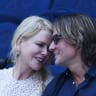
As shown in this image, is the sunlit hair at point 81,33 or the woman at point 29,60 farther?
the woman at point 29,60

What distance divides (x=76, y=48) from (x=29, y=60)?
0.32 meters

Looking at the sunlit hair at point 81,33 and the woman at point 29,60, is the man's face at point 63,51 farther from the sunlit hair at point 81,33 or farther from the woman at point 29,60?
the woman at point 29,60

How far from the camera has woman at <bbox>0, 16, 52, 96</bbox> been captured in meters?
1.63

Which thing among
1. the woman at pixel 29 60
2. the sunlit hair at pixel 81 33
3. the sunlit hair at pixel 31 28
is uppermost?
the sunlit hair at pixel 81 33

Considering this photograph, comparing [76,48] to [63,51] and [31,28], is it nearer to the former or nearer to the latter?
[63,51]

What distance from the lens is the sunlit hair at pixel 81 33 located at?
4.69 feet

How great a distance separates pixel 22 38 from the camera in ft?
5.48

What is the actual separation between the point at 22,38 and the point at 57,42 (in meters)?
0.27

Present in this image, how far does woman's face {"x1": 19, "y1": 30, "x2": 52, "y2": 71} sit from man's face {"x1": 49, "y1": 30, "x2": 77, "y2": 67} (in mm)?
161

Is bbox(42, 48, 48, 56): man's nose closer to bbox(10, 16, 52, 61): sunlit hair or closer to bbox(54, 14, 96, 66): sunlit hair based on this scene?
bbox(10, 16, 52, 61): sunlit hair

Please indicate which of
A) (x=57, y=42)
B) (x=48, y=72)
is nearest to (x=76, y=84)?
(x=57, y=42)

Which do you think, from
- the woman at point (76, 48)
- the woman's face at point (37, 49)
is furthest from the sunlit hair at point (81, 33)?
the woman's face at point (37, 49)

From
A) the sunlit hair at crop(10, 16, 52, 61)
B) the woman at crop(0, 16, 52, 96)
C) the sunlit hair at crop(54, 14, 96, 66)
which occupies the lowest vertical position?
the woman at crop(0, 16, 52, 96)

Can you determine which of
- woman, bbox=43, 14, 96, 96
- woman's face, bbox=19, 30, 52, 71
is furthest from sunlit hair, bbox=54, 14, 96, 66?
woman's face, bbox=19, 30, 52, 71
